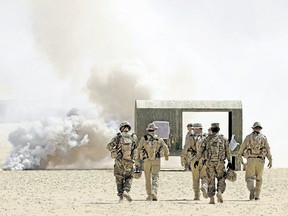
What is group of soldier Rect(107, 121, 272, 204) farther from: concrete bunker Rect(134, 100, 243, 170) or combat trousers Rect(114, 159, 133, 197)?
concrete bunker Rect(134, 100, 243, 170)

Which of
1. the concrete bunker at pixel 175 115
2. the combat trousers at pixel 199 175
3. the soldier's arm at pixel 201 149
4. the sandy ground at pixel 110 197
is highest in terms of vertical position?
the concrete bunker at pixel 175 115

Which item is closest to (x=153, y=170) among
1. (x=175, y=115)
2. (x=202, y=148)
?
(x=202, y=148)

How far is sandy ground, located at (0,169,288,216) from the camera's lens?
18.0m

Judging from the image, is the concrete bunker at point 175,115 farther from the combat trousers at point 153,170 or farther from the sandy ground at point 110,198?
the combat trousers at point 153,170

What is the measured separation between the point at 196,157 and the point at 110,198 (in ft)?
9.25

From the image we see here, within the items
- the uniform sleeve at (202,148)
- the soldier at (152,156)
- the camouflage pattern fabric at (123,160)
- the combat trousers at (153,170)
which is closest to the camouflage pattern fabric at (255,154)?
the uniform sleeve at (202,148)

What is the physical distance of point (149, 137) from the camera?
2097cm

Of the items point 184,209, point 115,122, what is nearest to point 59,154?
point 115,122

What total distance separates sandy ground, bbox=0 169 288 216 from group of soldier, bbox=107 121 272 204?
17.3 inches

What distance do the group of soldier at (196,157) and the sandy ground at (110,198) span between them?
0.44m

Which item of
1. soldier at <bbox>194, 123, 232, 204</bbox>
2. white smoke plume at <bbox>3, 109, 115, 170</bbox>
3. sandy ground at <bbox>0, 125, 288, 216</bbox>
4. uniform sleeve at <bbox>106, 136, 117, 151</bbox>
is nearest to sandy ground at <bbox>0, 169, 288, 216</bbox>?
sandy ground at <bbox>0, 125, 288, 216</bbox>

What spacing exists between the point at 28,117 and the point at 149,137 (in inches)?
5164

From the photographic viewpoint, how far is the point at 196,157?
2112 cm

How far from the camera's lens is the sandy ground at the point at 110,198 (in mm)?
18047
